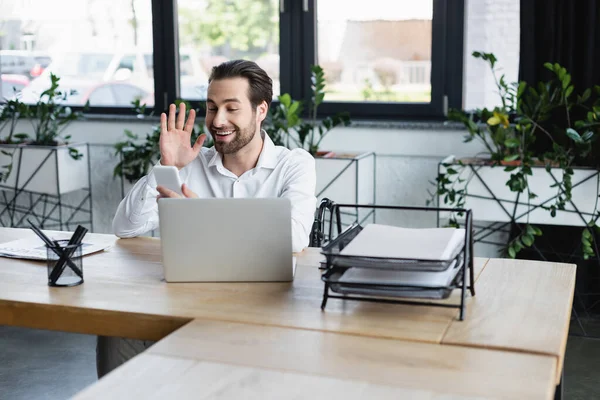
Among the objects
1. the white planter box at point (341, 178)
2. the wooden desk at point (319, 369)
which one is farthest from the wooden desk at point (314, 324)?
Result: the white planter box at point (341, 178)

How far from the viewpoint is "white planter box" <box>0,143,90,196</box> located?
426cm

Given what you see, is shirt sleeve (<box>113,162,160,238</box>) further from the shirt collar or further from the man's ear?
the man's ear

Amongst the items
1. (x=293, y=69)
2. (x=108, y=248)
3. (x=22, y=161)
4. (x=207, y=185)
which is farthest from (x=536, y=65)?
(x=22, y=161)

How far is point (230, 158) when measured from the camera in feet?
8.36

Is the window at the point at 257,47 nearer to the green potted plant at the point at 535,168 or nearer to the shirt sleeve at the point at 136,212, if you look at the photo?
the green potted plant at the point at 535,168

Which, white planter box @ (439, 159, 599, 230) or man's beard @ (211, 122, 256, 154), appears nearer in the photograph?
man's beard @ (211, 122, 256, 154)

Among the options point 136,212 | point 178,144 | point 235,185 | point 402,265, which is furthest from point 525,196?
point 402,265

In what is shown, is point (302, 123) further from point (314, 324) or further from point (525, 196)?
point (314, 324)

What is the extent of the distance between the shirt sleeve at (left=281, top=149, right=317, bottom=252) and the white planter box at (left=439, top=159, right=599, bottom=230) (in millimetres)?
1166

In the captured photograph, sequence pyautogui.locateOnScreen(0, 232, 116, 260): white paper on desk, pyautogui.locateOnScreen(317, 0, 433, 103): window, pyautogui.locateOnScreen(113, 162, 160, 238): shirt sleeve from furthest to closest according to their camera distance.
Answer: pyautogui.locateOnScreen(317, 0, 433, 103): window → pyautogui.locateOnScreen(113, 162, 160, 238): shirt sleeve → pyautogui.locateOnScreen(0, 232, 116, 260): white paper on desk

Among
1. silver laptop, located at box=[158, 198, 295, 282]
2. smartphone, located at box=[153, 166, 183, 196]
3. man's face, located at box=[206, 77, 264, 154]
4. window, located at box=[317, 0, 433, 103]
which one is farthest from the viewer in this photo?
window, located at box=[317, 0, 433, 103]

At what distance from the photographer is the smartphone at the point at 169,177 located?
6.28ft

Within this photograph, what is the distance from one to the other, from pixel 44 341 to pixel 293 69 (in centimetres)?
189

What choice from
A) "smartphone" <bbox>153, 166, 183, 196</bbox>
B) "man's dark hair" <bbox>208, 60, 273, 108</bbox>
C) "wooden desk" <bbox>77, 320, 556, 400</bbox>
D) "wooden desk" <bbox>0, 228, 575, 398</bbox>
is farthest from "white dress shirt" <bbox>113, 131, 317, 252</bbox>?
"wooden desk" <bbox>77, 320, 556, 400</bbox>
